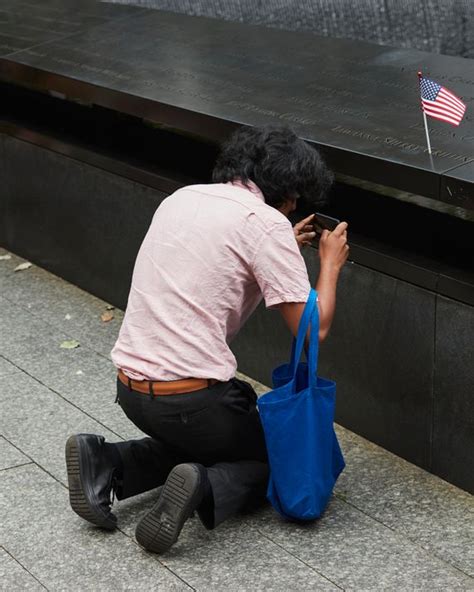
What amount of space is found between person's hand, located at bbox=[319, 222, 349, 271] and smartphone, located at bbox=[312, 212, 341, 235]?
0.37 ft

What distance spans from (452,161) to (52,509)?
7.08 feet

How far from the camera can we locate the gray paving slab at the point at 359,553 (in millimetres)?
4262

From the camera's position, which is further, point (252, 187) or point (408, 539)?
point (408, 539)

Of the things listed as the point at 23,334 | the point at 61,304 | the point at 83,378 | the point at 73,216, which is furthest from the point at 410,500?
the point at 73,216

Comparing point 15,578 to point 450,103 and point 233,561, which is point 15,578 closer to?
point 233,561

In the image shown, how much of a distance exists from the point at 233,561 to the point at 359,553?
1.58ft

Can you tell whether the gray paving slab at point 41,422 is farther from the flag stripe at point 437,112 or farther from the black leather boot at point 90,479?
the flag stripe at point 437,112

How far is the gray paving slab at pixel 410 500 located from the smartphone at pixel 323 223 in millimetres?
1149

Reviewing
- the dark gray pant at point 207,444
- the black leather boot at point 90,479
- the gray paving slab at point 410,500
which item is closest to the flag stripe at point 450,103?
the dark gray pant at point 207,444

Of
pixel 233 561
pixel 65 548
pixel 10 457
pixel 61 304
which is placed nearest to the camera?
pixel 233 561

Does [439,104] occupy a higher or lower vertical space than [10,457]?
higher

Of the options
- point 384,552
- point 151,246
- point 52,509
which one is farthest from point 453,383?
point 52,509

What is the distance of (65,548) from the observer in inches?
179

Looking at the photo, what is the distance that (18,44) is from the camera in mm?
7660
